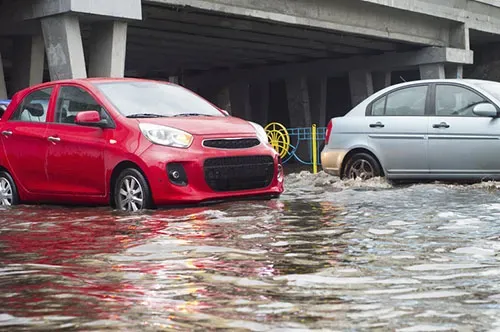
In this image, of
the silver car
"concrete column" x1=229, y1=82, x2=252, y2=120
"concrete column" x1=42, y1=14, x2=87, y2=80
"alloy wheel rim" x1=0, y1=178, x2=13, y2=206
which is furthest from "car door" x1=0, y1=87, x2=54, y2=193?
"concrete column" x1=229, y1=82, x2=252, y2=120

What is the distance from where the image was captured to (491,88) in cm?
1189

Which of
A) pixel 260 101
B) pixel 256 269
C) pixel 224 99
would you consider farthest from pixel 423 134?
pixel 260 101

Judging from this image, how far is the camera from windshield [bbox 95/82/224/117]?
9.25 meters

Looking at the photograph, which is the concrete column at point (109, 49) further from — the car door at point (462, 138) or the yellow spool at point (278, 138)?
the car door at point (462, 138)

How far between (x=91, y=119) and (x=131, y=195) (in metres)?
0.90

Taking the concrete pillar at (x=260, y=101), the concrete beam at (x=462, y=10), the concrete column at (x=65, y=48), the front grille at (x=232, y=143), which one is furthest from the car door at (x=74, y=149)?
the concrete pillar at (x=260, y=101)

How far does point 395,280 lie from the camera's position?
465 centimetres

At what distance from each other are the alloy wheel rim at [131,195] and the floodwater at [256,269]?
0.22 m

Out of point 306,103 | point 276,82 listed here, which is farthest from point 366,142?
point 276,82

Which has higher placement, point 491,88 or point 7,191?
point 491,88

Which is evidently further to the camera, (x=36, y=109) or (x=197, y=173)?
(x=36, y=109)

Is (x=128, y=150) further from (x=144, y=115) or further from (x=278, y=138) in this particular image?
(x=278, y=138)

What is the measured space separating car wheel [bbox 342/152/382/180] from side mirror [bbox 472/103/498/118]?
1.54m

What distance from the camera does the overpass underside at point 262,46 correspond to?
2033cm
